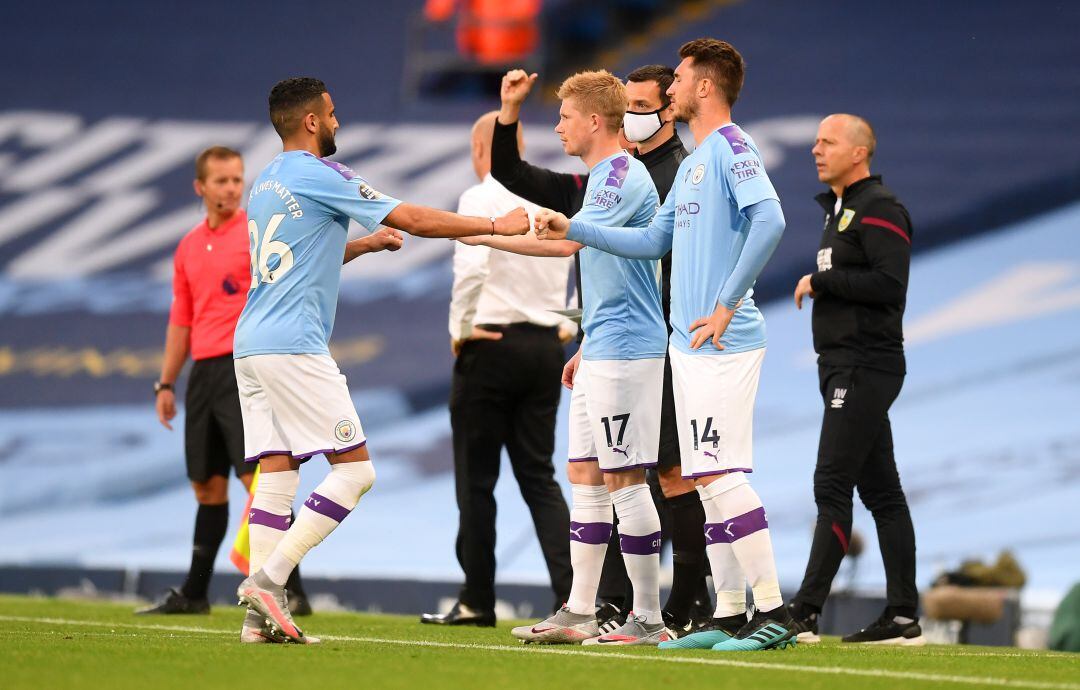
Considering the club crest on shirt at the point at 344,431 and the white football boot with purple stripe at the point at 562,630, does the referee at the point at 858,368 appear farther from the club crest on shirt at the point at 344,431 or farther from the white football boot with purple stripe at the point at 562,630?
the club crest on shirt at the point at 344,431

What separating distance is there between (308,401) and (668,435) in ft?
4.18

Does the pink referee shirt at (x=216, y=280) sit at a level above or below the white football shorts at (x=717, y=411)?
above

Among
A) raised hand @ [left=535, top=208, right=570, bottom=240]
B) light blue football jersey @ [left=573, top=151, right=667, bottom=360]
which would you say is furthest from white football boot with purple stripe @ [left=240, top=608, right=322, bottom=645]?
raised hand @ [left=535, top=208, right=570, bottom=240]

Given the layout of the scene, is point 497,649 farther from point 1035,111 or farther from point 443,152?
point 1035,111

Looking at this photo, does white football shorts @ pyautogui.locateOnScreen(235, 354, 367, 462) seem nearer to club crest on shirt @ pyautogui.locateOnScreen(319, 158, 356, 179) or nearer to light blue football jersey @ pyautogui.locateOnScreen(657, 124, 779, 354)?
club crest on shirt @ pyautogui.locateOnScreen(319, 158, 356, 179)

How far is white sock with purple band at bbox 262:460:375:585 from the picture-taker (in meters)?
4.40

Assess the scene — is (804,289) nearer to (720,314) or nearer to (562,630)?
(720,314)

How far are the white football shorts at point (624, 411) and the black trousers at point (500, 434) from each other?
4.54 feet

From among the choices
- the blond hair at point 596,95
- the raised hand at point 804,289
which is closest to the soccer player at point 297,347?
the blond hair at point 596,95

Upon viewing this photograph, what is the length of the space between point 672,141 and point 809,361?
19.6 feet

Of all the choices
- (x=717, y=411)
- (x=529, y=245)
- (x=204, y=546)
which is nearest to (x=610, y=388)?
(x=717, y=411)

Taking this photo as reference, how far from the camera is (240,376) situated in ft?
15.2

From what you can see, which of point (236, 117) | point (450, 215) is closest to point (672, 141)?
point (450, 215)

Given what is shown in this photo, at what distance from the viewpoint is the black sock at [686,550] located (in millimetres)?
4957
